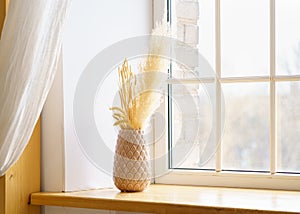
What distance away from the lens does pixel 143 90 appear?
72.1 inches

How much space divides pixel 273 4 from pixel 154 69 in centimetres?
47

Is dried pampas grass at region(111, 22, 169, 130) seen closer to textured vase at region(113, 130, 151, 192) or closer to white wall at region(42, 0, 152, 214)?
textured vase at region(113, 130, 151, 192)

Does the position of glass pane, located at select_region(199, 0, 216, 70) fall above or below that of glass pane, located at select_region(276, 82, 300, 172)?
above

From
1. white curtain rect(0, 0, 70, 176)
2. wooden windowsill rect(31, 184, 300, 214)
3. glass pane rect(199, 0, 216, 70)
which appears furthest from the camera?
glass pane rect(199, 0, 216, 70)

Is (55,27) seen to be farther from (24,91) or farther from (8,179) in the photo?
(8,179)

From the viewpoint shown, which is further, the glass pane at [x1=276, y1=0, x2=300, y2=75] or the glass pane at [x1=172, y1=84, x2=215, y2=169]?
the glass pane at [x1=172, y1=84, x2=215, y2=169]

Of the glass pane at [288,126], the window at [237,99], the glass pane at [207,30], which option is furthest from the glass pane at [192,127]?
the glass pane at [288,126]

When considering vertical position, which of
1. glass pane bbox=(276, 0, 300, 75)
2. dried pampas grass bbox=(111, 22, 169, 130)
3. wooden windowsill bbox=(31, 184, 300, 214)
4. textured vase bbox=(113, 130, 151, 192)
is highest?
glass pane bbox=(276, 0, 300, 75)

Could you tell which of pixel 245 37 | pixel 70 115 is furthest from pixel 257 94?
pixel 70 115

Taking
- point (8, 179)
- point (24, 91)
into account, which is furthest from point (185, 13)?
point (8, 179)

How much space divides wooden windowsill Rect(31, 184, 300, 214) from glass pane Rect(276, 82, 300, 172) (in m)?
0.12

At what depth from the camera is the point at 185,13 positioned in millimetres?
2096

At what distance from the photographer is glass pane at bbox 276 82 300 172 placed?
1.86 m

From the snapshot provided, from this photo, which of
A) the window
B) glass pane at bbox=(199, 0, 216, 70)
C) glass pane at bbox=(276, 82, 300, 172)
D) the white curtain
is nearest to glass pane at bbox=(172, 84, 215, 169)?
the window
